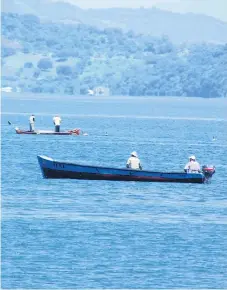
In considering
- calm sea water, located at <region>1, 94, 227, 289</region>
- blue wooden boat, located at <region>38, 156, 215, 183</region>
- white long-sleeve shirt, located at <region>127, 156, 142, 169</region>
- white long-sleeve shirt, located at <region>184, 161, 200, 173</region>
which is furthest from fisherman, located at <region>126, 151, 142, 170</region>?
white long-sleeve shirt, located at <region>184, 161, 200, 173</region>

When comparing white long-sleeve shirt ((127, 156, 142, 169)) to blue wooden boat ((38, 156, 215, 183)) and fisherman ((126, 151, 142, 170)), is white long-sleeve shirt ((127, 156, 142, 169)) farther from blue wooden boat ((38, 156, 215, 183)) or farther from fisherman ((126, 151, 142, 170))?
blue wooden boat ((38, 156, 215, 183))

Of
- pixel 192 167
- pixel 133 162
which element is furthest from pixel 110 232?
pixel 192 167

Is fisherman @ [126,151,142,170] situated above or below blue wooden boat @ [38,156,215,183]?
above

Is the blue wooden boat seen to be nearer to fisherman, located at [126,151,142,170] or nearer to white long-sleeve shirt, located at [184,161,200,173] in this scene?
white long-sleeve shirt, located at [184,161,200,173]

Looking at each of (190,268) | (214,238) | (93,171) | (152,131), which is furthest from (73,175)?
(152,131)

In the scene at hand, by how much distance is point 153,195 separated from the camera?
234ft

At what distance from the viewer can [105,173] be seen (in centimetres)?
7650

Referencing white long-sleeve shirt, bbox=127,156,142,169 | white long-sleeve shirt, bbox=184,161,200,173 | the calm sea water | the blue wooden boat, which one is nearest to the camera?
the calm sea water

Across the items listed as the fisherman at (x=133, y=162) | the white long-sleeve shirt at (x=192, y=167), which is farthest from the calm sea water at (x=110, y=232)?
the fisherman at (x=133, y=162)

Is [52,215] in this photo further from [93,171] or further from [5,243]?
[93,171]

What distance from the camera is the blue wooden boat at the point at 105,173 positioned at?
249ft

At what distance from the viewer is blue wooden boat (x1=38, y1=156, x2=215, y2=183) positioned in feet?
249

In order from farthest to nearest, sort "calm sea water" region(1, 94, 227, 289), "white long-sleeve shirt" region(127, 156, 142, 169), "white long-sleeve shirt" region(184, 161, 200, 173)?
1. "white long-sleeve shirt" region(184, 161, 200, 173)
2. "white long-sleeve shirt" region(127, 156, 142, 169)
3. "calm sea water" region(1, 94, 227, 289)

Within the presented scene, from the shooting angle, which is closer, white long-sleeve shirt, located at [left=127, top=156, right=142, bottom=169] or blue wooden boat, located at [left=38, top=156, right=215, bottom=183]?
blue wooden boat, located at [left=38, top=156, right=215, bottom=183]
